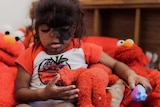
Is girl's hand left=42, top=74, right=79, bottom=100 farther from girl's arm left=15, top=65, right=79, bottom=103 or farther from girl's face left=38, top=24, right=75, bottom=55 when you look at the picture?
girl's face left=38, top=24, right=75, bottom=55

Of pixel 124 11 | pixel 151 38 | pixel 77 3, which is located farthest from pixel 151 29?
pixel 77 3

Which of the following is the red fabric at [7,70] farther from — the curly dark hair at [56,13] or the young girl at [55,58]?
the curly dark hair at [56,13]

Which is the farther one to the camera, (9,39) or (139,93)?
(9,39)

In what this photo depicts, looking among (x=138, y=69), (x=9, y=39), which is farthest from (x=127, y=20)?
(x=9, y=39)

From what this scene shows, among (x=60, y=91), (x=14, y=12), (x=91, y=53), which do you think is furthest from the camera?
(x=14, y=12)

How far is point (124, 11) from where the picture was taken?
5.10 ft

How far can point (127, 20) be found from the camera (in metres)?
1.56

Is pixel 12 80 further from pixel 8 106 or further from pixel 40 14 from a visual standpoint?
pixel 40 14

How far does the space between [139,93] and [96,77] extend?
0.13 m

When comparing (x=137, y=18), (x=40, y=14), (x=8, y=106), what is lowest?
(x=8, y=106)

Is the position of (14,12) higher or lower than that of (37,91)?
higher

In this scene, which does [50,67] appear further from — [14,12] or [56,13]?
[14,12]

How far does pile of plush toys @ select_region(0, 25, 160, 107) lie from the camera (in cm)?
82

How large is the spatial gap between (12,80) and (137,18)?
72cm
